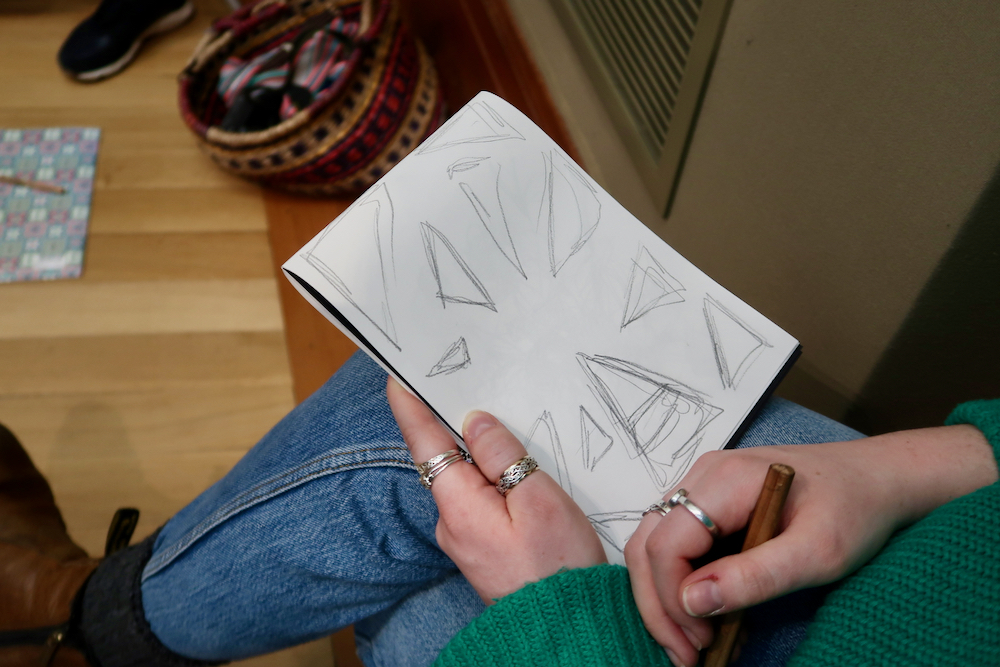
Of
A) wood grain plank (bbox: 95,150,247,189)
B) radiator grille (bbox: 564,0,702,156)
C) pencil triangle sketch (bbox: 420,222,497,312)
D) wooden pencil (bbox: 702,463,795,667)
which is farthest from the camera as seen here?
wood grain plank (bbox: 95,150,247,189)

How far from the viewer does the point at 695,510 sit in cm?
35

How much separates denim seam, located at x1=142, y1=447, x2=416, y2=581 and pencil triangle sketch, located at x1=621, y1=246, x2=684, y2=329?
19 centimetres

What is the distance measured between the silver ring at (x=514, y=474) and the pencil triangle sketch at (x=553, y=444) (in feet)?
0.12

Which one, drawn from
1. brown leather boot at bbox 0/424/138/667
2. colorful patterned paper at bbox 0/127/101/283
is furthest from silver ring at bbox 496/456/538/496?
colorful patterned paper at bbox 0/127/101/283

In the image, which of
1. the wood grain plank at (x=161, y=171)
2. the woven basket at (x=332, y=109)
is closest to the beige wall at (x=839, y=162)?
the woven basket at (x=332, y=109)

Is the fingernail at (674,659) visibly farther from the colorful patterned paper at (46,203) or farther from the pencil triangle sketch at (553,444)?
the colorful patterned paper at (46,203)

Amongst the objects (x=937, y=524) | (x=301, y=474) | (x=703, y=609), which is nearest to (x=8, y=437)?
(x=301, y=474)

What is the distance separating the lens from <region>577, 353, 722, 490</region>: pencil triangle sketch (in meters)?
0.44

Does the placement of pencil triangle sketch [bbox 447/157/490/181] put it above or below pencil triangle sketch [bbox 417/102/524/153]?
below

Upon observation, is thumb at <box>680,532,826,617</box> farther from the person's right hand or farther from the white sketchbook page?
the white sketchbook page

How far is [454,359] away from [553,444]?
0.30ft

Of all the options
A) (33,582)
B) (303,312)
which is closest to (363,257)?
(33,582)

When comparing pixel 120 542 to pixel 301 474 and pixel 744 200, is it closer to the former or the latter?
pixel 301 474

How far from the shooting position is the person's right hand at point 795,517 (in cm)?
32
